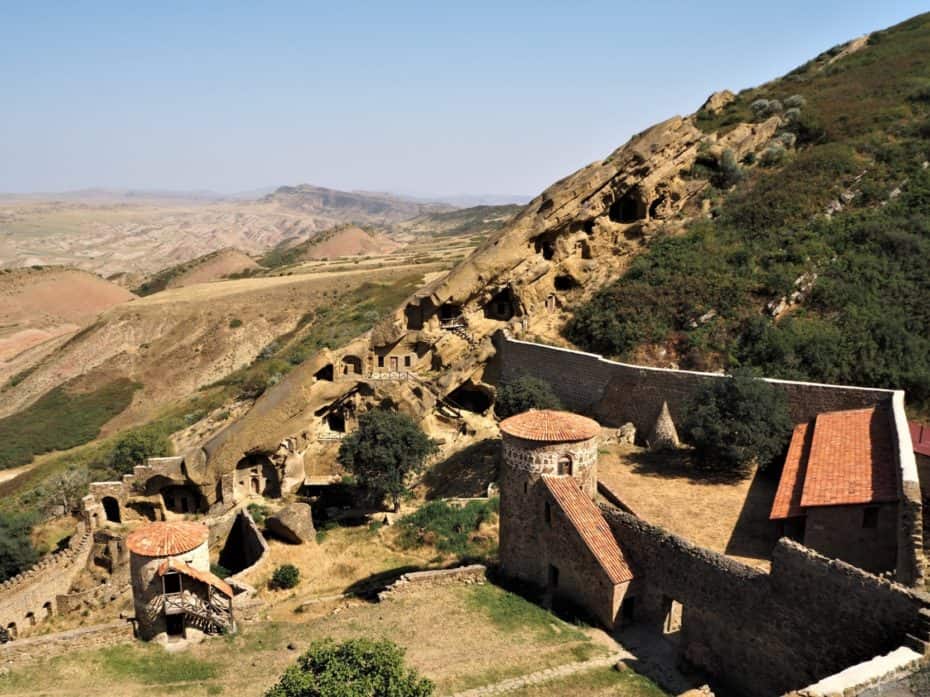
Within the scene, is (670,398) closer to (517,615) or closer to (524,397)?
(524,397)

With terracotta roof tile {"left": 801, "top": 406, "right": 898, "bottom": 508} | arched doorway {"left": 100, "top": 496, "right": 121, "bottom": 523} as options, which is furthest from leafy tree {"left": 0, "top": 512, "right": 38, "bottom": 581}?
terracotta roof tile {"left": 801, "top": 406, "right": 898, "bottom": 508}

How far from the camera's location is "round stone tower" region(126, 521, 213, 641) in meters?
16.3

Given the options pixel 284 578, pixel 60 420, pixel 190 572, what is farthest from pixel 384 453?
pixel 60 420

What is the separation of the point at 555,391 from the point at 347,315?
1187 inches

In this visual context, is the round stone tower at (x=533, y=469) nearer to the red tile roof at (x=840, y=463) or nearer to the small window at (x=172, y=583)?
the red tile roof at (x=840, y=463)

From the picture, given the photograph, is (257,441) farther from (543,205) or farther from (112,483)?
(543,205)

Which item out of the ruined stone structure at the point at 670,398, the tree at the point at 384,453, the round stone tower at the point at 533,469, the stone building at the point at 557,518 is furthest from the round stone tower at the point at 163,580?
the ruined stone structure at the point at 670,398

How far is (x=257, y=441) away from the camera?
27.6 m

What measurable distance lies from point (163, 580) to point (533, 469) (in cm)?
944

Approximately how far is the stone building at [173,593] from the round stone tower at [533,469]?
→ 24.0 feet

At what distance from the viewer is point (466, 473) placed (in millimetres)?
26531

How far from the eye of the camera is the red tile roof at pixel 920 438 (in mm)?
17636

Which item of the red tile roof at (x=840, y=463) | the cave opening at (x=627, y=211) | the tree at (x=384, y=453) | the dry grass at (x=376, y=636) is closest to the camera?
the dry grass at (x=376, y=636)

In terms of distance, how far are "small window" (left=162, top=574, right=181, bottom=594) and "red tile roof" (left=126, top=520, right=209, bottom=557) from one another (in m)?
0.53
